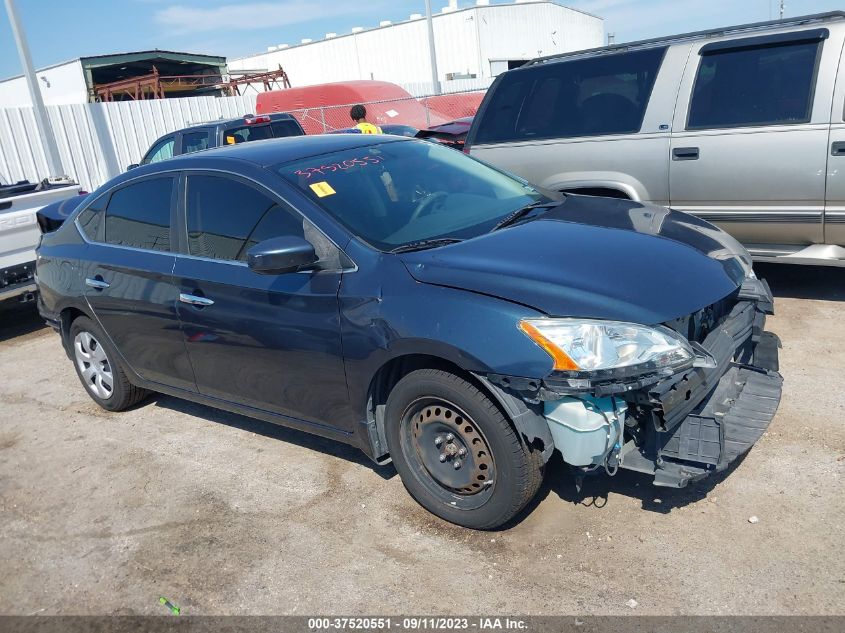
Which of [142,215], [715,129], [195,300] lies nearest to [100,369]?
[142,215]

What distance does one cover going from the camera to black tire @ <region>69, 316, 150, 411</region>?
495 centimetres

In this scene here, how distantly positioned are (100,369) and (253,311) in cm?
205

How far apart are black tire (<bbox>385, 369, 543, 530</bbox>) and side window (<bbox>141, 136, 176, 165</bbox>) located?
812 centimetres

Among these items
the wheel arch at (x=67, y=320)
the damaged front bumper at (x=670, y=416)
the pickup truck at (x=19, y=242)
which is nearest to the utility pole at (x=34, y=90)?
the pickup truck at (x=19, y=242)

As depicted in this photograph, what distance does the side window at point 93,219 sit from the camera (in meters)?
4.81

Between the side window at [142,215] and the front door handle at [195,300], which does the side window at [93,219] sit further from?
the front door handle at [195,300]

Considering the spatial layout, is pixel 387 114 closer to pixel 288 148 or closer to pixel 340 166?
pixel 288 148

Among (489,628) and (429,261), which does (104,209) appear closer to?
(429,261)

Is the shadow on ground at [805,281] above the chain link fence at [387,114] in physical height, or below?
below

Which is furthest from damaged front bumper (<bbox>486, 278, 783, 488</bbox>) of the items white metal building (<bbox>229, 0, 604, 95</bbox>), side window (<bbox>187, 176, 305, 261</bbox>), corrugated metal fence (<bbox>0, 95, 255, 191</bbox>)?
white metal building (<bbox>229, 0, 604, 95</bbox>)

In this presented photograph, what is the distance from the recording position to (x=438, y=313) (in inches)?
120

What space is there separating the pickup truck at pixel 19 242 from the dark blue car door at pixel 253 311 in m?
4.02

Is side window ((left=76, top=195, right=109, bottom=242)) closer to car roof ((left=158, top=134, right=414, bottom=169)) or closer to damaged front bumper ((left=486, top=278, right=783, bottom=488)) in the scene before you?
car roof ((left=158, top=134, right=414, bottom=169))

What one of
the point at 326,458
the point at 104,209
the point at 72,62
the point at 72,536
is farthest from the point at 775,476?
the point at 72,62
